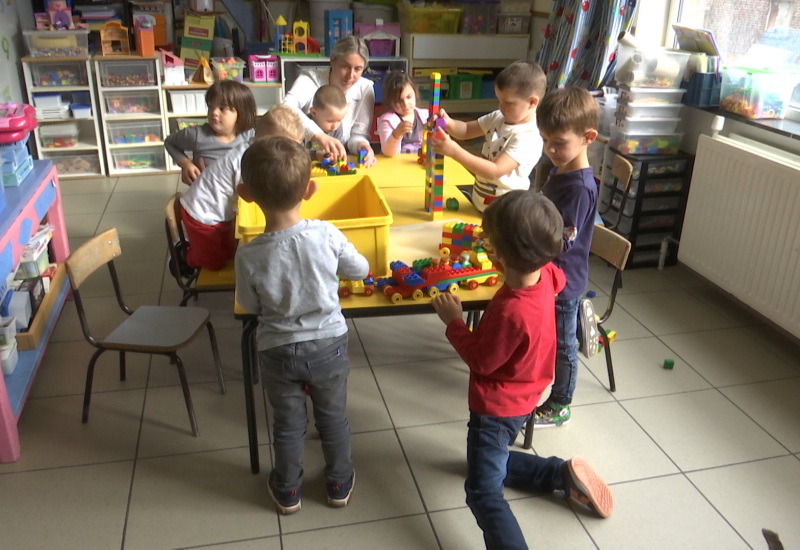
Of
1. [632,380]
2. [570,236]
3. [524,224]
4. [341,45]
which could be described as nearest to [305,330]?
[524,224]

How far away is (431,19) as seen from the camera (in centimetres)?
503

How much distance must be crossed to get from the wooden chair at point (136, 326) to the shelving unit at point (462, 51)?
3.21 m

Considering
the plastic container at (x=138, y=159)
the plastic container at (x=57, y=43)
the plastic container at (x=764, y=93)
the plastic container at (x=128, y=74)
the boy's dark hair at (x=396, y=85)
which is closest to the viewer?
the boy's dark hair at (x=396, y=85)

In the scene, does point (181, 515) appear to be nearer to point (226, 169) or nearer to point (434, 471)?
point (434, 471)

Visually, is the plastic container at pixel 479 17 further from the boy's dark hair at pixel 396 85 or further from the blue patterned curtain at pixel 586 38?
the boy's dark hair at pixel 396 85

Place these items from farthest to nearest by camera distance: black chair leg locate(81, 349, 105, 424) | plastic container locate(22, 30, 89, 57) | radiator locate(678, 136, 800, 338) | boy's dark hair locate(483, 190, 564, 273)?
plastic container locate(22, 30, 89, 57)
radiator locate(678, 136, 800, 338)
black chair leg locate(81, 349, 105, 424)
boy's dark hair locate(483, 190, 564, 273)

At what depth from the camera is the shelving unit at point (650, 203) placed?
3.46 meters

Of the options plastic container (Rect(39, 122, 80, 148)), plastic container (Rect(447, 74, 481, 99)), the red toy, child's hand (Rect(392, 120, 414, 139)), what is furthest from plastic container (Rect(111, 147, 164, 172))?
child's hand (Rect(392, 120, 414, 139))

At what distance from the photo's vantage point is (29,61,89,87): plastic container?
15.4ft

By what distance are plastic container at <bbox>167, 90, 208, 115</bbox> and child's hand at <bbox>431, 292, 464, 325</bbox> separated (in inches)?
147

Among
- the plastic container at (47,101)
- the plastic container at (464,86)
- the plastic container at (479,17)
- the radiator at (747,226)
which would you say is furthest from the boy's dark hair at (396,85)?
the plastic container at (47,101)

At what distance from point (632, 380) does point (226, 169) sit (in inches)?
67.3

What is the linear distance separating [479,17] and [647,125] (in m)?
2.18

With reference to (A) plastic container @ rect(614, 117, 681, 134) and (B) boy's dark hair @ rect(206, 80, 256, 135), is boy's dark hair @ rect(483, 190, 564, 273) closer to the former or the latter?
(B) boy's dark hair @ rect(206, 80, 256, 135)
